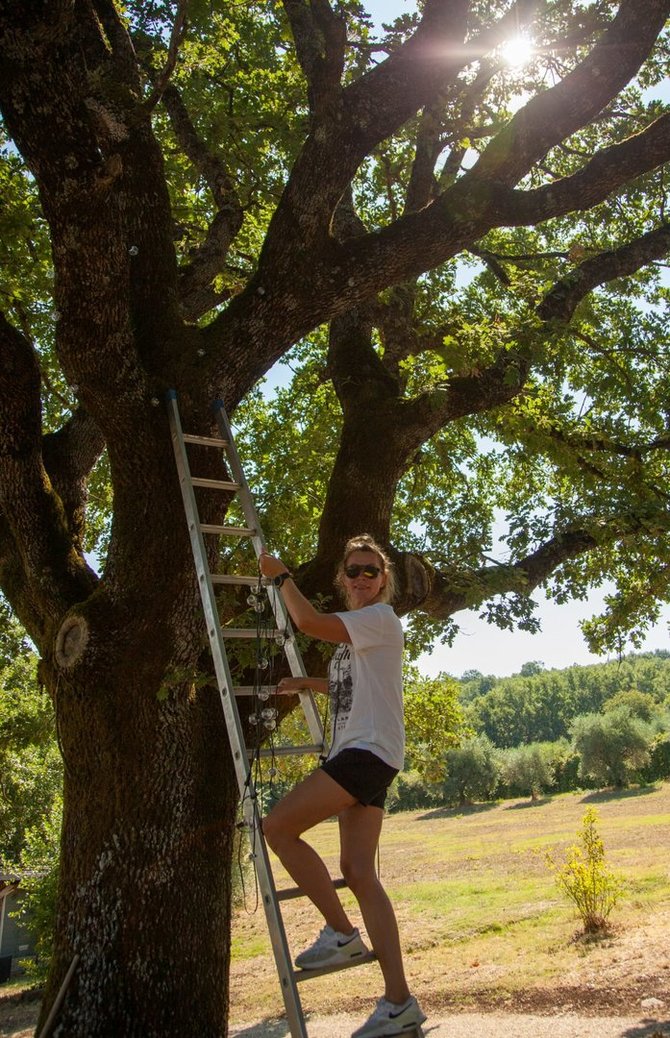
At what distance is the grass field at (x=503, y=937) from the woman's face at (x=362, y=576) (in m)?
7.68

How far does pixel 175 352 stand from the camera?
576 centimetres

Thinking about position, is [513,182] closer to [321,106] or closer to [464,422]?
[321,106]

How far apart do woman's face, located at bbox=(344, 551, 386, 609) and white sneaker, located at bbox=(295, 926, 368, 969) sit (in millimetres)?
1452

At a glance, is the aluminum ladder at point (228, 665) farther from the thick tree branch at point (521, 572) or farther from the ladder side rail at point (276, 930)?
the thick tree branch at point (521, 572)

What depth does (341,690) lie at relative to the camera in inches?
150

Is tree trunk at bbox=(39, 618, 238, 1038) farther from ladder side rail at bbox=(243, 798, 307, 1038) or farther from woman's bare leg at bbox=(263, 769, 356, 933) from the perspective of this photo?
woman's bare leg at bbox=(263, 769, 356, 933)

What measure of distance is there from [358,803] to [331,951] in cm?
60

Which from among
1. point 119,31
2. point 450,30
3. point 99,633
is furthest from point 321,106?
point 99,633

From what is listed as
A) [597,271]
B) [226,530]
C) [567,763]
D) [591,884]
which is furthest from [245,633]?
[567,763]

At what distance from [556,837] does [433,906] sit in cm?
1551

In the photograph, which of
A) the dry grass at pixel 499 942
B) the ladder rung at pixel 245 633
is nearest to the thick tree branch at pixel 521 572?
the ladder rung at pixel 245 633

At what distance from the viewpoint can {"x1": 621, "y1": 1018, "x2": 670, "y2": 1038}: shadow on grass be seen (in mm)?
7078

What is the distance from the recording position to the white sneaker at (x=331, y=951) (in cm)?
330

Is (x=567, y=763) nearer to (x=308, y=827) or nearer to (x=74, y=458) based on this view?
(x=74, y=458)
